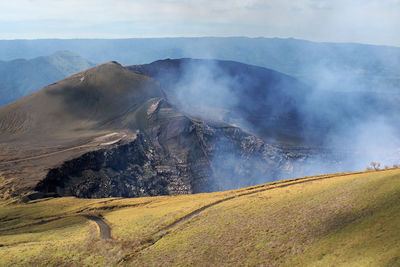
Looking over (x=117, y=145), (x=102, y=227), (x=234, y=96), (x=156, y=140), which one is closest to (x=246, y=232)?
(x=102, y=227)

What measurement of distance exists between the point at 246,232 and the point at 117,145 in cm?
6424

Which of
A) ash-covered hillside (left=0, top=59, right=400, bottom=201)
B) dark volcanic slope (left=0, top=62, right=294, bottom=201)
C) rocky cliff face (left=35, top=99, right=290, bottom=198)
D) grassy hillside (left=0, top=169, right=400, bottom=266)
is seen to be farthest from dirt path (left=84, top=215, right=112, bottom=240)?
rocky cliff face (left=35, top=99, right=290, bottom=198)

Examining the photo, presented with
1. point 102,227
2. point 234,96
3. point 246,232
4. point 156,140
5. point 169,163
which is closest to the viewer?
point 246,232

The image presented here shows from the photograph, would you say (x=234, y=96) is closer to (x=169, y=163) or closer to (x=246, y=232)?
(x=169, y=163)

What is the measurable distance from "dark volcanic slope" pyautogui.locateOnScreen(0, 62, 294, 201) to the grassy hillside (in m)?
32.4

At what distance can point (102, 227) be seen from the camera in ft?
132

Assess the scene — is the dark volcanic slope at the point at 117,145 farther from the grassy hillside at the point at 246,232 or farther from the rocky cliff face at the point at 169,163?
the grassy hillside at the point at 246,232

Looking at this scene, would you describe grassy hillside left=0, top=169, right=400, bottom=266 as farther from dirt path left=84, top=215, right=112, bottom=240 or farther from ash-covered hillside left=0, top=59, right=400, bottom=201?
ash-covered hillside left=0, top=59, right=400, bottom=201

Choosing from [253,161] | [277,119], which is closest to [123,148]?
[253,161]

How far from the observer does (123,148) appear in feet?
292

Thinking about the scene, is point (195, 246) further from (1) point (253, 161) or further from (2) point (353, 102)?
(2) point (353, 102)

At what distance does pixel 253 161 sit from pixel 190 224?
72.5 metres

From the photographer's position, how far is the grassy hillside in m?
26.2

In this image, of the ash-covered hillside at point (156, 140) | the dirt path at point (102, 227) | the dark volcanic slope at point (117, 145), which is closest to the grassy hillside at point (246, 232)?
the dirt path at point (102, 227)
